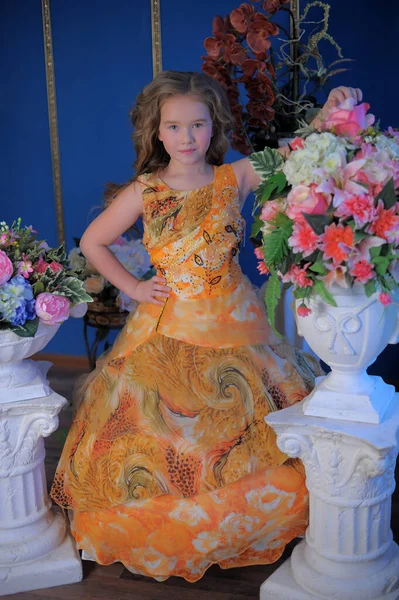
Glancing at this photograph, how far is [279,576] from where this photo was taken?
2170 millimetres

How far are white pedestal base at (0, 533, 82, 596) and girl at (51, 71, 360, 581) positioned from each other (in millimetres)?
83

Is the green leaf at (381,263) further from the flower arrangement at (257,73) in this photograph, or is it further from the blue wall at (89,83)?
the blue wall at (89,83)

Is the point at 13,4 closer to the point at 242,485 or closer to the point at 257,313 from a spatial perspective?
the point at 257,313

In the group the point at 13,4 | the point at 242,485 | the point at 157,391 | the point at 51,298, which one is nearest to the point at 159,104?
the point at 51,298

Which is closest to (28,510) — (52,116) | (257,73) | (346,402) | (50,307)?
(50,307)

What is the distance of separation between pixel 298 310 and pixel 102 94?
2550 millimetres

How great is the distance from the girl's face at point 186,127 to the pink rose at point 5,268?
24.7 inches

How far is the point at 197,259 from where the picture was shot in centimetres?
242

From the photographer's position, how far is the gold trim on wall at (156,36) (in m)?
3.82

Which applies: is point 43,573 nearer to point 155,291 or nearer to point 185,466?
point 185,466

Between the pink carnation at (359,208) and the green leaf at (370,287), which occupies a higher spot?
the pink carnation at (359,208)

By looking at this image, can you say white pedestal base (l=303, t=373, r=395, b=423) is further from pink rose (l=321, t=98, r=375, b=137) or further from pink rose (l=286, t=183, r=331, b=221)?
pink rose (l=321, t=98, r=375, b=137)

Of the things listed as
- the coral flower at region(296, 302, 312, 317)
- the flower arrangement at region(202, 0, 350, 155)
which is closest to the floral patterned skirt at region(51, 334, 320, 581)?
the coral flower at region(296, 302, 312, 317)

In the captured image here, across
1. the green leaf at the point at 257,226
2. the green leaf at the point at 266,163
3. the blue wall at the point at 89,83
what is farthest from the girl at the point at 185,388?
the blue wall at the point at 89,83
